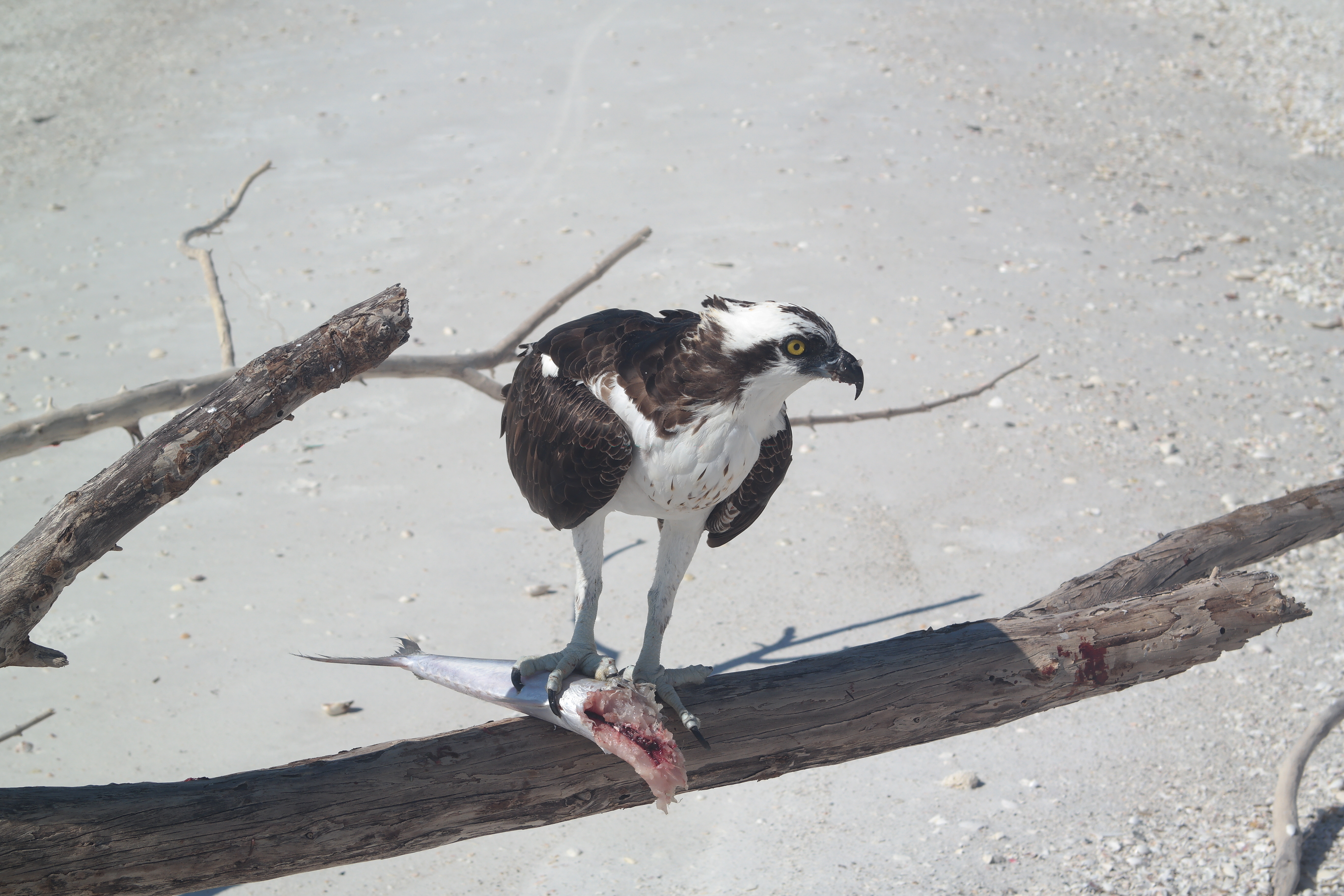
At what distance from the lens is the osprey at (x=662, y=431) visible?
322 centimetres

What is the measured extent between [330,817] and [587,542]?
1305 mm

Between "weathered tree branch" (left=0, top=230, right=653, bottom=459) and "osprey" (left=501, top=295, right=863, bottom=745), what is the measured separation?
43.4 inches

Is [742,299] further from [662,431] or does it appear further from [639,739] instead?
[639,739]

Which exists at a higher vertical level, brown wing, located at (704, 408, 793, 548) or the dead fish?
brown wing, located at (704, 408, 793, 548)

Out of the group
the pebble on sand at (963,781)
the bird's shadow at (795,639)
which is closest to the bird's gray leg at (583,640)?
the bird's shadow at (795,639)

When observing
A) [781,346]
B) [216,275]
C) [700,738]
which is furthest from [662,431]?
[216,275]

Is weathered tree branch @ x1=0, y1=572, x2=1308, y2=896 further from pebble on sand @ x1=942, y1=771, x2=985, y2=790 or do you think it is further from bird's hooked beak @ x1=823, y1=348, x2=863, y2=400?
pebble on sand @ x1=942, y1=771, x2=985, y2=790

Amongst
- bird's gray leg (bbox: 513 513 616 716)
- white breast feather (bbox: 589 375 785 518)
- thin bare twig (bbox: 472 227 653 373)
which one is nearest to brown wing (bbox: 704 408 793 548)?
white breast feather (bbox: 589 375 785 518)

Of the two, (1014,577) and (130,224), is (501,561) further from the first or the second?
(130,224)

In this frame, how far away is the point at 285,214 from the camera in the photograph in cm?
1174

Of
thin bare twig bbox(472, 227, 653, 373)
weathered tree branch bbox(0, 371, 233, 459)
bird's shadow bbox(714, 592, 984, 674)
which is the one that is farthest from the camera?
bird's shadow bbox(714, 592, 984, 674)

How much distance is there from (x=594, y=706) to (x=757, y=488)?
3.38ft

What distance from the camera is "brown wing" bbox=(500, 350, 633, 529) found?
11.3 feet

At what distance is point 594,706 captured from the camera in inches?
128
